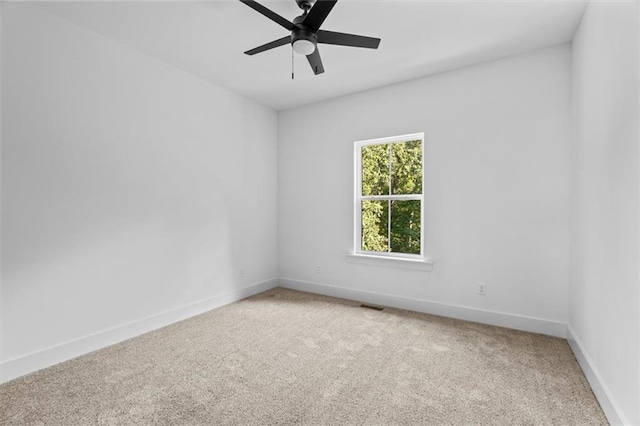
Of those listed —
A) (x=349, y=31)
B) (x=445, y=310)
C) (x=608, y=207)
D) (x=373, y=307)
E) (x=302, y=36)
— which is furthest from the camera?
(x=373, y=307)

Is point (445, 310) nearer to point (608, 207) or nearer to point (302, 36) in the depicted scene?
point (608, 207)

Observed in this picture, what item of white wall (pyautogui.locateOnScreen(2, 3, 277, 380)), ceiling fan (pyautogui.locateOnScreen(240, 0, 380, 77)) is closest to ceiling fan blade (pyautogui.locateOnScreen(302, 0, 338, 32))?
ceiling fan (pyautogui.locateOnScreen(240, 0, 380, 77))

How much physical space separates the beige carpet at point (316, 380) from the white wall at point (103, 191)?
0.39 m

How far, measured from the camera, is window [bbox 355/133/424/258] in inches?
145

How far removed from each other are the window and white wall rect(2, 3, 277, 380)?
1642 millimetres

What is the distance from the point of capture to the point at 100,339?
266cm

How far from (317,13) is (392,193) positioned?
238cm

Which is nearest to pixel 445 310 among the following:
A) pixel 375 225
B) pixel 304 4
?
pixel 375 225

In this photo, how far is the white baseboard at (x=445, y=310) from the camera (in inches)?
114

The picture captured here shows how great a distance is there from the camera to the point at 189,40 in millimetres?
2754

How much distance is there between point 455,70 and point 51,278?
4133 millimetres

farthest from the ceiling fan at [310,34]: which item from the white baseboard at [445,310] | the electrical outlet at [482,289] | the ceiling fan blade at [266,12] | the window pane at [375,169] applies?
the white baseboard at [445,310]

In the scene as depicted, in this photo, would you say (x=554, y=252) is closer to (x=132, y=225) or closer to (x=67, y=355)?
(x=132, y=225)

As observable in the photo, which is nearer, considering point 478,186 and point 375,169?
point 478,186
